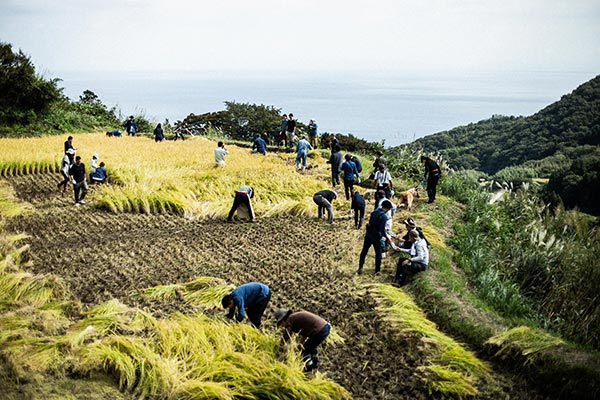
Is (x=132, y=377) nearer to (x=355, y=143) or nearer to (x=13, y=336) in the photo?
(x=13, y=336)

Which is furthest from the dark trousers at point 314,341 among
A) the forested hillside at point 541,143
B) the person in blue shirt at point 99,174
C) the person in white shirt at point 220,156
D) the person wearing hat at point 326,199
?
the forested hillside at point 541,143

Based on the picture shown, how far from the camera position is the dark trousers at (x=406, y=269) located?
9.55 metres

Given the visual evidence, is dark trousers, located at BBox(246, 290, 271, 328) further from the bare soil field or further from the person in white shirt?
the person in white shirt

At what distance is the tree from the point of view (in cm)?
2453

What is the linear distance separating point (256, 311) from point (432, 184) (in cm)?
950

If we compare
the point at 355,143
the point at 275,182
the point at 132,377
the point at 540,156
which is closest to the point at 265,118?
Result: the point at 355,143

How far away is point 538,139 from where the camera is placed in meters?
56.4

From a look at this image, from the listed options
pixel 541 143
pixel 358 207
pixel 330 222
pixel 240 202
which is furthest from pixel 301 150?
pixel 541 143

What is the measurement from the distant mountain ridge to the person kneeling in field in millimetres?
39676

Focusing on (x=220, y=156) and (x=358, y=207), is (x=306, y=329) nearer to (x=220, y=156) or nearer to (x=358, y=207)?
(x=358, y=207)

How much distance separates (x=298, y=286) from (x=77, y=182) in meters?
7.42

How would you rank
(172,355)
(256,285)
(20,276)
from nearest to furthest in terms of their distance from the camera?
(172,355) < (256,285) < (20,276)

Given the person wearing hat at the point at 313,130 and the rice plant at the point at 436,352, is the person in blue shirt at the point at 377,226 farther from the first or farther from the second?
the person wearing hat at the point at 313,130

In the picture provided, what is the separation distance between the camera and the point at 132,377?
606 centimetres
